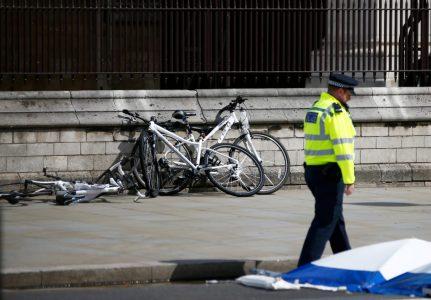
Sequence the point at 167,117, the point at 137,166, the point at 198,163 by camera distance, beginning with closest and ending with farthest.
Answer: the point at 137,166 → the point at 198,163 → the point at 167,117

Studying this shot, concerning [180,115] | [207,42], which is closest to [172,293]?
→ [180,115]

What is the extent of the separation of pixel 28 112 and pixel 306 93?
391 centimetres

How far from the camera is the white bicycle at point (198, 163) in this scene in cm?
1493

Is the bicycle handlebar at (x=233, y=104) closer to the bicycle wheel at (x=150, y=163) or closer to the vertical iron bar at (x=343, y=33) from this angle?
the bicycle wheel at (x=150, y=163)

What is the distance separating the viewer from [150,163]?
14.8 meters

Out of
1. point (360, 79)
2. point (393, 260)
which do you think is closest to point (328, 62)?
point (360, 79)

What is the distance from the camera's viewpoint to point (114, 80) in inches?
634

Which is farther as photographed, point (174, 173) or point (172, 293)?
point (174, 173)

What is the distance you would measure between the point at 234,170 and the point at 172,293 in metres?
6.57

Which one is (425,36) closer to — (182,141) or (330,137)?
(182,141)

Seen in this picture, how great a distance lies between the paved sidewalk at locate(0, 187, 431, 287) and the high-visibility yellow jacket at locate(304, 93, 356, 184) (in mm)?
1048

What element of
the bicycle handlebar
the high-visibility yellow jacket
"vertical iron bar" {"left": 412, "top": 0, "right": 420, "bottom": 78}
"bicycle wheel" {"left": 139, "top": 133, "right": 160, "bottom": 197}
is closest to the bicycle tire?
"bicycle wheel" {"left": 139, "top": 133, "right": 160, "bottom": 197}

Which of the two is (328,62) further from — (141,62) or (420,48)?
(141,62)

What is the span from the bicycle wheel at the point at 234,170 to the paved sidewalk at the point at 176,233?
208 mm
